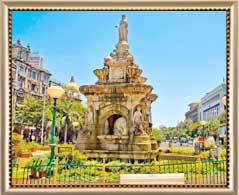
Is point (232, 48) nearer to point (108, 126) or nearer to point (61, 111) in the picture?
point (61, 111)

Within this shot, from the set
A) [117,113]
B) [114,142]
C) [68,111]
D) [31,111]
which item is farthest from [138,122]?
[31,111]

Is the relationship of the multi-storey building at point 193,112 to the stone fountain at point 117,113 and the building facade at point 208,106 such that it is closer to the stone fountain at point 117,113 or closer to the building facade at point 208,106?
the building facade at point 208,106

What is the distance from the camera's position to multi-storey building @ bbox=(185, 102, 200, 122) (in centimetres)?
288

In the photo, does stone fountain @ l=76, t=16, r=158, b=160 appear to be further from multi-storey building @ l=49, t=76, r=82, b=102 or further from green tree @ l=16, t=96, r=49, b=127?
green tree @ l=16, t=96, r=49, b=127

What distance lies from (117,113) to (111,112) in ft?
0.29

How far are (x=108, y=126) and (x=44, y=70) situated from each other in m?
1.99

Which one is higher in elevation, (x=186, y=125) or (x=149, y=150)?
(x=186, y=125)

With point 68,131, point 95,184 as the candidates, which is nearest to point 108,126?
point 68,131

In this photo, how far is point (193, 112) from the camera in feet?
9.66

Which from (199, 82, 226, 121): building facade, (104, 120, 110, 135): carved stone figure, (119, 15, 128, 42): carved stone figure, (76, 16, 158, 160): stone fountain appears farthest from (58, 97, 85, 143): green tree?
(199, 82, 226, 121): building facade

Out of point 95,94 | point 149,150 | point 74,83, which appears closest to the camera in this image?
point 74,83

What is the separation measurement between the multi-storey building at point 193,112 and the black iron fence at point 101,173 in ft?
1.25

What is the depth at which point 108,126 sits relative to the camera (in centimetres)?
473

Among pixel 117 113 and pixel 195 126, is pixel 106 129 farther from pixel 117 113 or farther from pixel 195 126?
pixel 195 126
